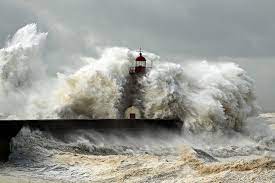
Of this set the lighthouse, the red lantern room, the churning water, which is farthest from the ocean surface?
the red lantern room

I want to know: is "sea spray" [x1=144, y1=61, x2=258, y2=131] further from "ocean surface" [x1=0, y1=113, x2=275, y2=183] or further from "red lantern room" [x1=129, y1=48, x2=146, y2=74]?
"ocean surface" [x1=0, y1=113, x2=275, y2=183]

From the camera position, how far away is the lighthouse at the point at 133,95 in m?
21.9

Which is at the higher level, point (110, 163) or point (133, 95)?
point (133, 95)

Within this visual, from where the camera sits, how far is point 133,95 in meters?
22.4

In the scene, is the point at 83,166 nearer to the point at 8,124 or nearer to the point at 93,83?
the point at 8,124

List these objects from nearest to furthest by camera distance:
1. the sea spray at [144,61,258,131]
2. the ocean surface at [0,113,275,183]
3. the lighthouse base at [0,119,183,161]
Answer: the ocean surface at [0,113,275,183], the lighthouse base at [0,119,183,161], the sea spray at [144,61,258,131]

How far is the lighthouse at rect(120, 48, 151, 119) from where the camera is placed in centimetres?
2191

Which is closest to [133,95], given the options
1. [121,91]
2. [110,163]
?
[121,91]

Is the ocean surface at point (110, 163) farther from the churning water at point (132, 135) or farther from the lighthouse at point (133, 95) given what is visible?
the lighthouse at point (133, 95)

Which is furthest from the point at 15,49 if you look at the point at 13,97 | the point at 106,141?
the point at 106,141

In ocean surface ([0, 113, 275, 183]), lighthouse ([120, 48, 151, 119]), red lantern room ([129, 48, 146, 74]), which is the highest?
red lantern room ([129, 48, 146, 74])

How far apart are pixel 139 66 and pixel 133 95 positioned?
1.69 metres

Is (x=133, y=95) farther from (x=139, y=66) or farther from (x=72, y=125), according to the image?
(x=72, y=125)

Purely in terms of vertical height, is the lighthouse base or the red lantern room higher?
the red lantern room
